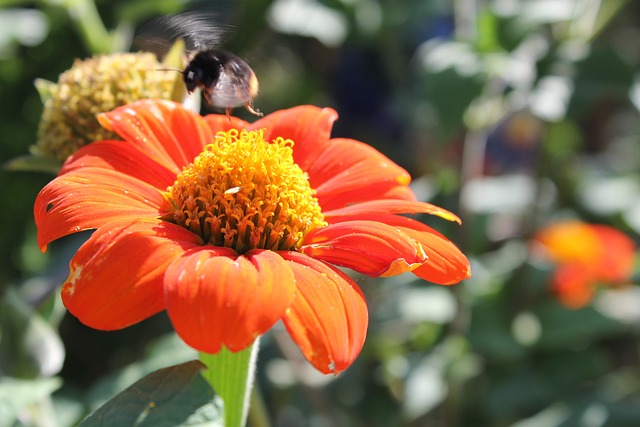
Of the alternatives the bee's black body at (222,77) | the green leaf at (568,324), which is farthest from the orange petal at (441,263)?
the green leaf at (568,324)

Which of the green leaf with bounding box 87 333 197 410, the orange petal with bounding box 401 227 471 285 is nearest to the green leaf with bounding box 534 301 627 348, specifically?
the green leaf with bounding box 87 333 197 410

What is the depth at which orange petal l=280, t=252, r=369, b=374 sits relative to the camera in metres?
0.70

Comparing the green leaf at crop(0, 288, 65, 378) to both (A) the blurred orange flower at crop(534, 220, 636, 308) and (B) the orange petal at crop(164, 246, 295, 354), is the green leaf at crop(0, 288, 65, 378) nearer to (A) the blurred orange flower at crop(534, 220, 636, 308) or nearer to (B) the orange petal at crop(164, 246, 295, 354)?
(B) the orange petal at crop(164, 246, 295, 354)

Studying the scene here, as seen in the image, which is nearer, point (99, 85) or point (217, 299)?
point (217, 299)

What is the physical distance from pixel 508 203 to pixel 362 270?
Answer: 1.23 m

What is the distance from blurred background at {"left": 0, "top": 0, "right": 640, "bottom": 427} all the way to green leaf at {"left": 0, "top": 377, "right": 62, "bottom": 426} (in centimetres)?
15

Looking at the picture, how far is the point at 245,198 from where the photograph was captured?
87cm

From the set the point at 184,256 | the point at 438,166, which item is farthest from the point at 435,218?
the point at 184,256

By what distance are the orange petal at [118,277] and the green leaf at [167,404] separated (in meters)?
0.06

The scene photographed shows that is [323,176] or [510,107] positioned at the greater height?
[323,176]

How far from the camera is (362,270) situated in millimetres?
793

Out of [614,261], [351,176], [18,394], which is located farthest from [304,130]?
[614,261]

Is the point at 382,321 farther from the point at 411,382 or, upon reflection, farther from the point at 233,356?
the point at 233,356

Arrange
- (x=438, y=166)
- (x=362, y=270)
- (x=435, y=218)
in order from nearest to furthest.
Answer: (x=362, y=270)
(x=435, y=218)
(x=438, y=166)
